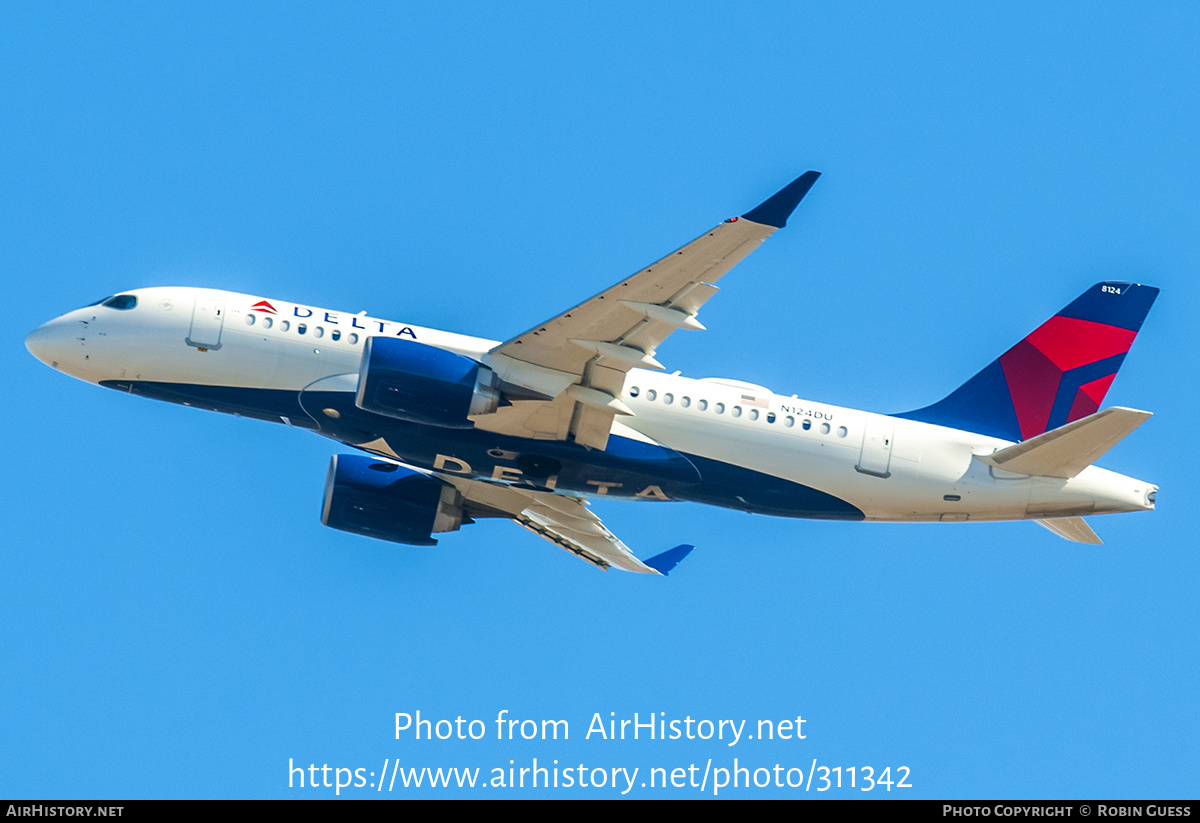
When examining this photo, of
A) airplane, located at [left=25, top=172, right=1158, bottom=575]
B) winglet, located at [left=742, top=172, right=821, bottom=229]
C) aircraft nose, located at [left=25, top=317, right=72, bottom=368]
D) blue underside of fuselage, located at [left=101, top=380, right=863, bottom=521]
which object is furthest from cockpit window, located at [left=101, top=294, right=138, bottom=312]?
winglet, located at [left=742, top=172, right=821, bottom=229]

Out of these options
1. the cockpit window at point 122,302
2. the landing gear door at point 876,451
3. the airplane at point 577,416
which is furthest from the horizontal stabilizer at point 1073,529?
the cockpit window at point 122,302

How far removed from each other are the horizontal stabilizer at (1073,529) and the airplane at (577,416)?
0.17 feet

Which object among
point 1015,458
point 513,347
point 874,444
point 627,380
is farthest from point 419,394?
point 1015,458

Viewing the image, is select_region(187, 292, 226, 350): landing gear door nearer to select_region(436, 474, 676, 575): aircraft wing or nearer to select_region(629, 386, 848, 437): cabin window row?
select_region(436, 474, 676, 575): aircraft wing

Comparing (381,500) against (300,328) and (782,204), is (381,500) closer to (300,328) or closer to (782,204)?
(300,328)

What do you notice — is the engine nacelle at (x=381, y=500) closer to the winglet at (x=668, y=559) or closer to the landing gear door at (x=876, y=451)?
the winglet at (x=668, y=559)

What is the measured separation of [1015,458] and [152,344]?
869 inches

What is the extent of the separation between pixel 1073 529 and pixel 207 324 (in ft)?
76.5

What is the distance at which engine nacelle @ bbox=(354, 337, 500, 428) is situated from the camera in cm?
2988

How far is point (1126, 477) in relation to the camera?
33125 millimetres

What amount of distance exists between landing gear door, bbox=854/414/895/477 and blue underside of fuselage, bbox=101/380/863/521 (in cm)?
114

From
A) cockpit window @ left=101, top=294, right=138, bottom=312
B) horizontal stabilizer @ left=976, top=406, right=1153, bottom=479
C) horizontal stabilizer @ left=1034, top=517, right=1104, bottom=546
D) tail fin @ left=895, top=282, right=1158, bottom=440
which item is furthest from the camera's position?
tail fin @ left=895, top=282, right=1158, bottom=440

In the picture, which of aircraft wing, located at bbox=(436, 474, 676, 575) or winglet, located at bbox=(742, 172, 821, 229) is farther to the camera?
aircraft wing, located at bbox=(436, 474, 676, 575)

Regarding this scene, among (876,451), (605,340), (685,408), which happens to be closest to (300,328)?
(605,340)
